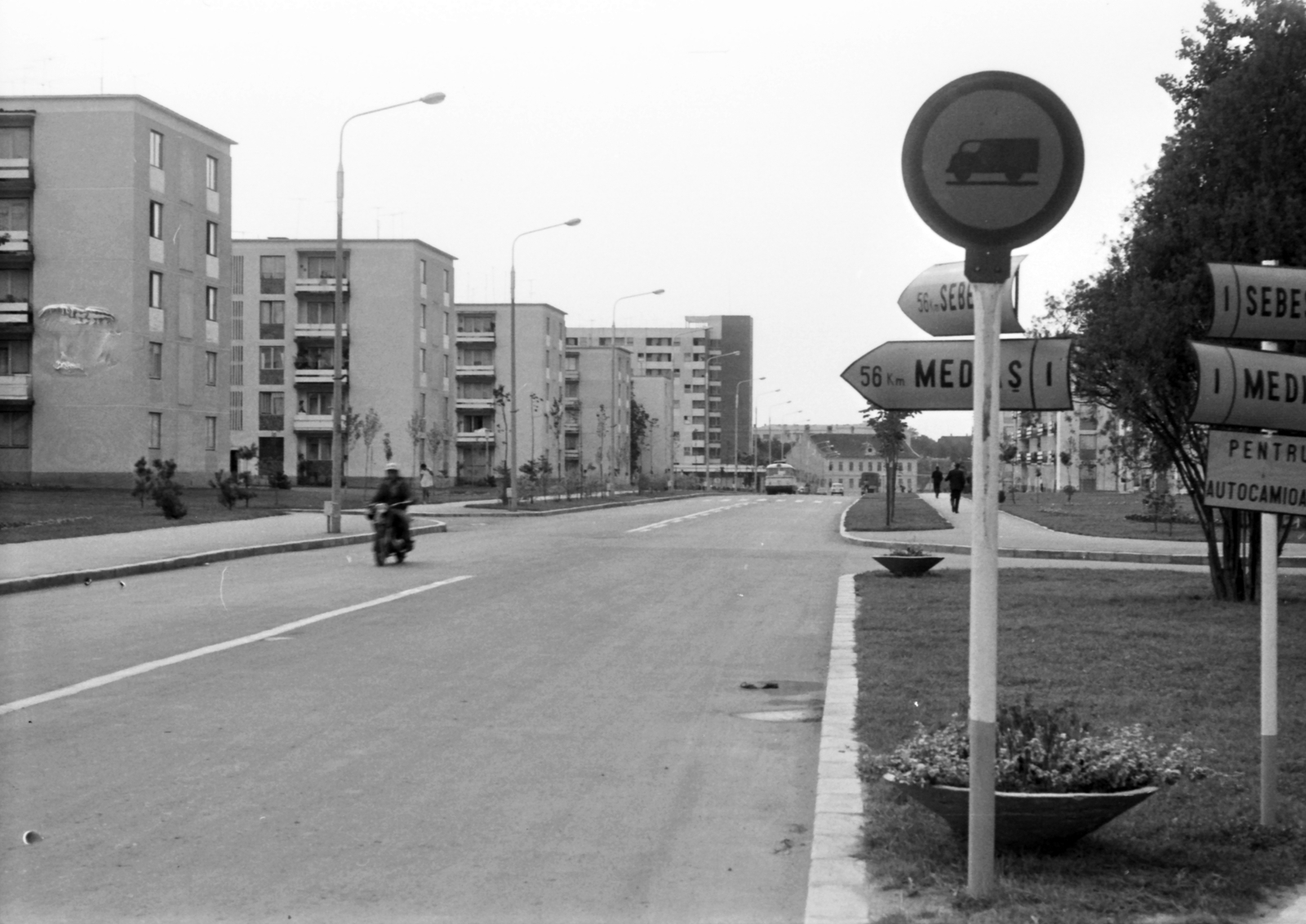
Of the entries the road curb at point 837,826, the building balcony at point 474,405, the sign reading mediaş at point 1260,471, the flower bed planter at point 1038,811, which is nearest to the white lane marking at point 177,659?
the road curb at point 837,826

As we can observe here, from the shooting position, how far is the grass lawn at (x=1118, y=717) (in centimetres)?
470

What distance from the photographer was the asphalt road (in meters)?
5.20

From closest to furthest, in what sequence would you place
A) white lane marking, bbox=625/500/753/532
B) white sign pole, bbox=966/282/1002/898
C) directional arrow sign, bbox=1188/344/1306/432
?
white sign pole, bbox=966/282/1002/898 → directional arrow sign, bbox=1188/344/1306/432 → white lane marking, bbox=625/500/753/532

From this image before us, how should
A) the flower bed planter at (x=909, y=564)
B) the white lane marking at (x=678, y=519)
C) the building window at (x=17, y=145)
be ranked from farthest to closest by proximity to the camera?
the building window at (x=17, y=145) < the white lane marking at (x=678, y=519) < the flower bed planter at (x=909, y=564)

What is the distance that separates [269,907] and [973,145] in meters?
3.38

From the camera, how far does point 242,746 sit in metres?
7.72

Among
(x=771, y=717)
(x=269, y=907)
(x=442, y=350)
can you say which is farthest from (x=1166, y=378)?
(x=442, y=350)

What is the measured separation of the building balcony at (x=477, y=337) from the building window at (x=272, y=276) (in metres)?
26.1

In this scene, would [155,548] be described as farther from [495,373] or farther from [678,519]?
[495,373]

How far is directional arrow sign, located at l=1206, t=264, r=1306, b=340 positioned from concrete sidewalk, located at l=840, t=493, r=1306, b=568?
18.1 m

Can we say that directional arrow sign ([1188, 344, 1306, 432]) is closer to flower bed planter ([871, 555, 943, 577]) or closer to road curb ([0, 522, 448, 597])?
flower bed planter ([871, 555, 943, 577])

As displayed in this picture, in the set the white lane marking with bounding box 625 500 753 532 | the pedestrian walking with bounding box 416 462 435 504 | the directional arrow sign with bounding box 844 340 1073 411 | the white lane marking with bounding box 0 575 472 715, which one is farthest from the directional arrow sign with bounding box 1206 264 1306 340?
the pedestrian walking with bounding box 416 462 435 504

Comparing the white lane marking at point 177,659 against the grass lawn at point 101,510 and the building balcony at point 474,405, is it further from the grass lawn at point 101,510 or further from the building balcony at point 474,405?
the building balcony at point 474,405

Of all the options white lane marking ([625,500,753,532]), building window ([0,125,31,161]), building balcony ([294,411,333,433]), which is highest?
building window ([0,125,31,161])
